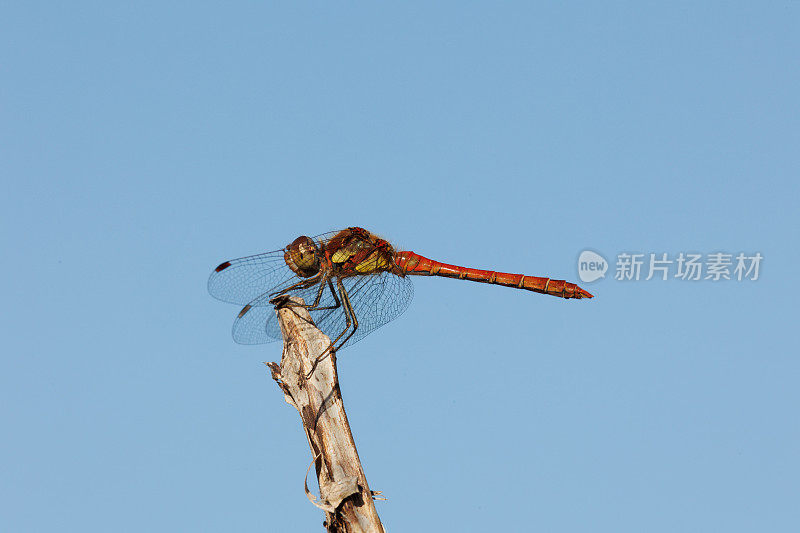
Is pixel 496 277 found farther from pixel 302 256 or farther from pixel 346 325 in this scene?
pixel 302 256

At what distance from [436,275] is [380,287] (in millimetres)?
1071

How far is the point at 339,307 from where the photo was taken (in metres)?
5.37

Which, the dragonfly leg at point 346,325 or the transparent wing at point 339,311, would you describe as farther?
the transparent wing at point 339,311

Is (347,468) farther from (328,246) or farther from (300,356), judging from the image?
(328,246)

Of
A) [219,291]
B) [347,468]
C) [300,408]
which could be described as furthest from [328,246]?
[347,468]

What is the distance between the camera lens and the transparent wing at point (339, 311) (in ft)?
17.1

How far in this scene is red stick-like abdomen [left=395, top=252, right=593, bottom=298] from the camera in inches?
257

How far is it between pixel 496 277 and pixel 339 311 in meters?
1.97

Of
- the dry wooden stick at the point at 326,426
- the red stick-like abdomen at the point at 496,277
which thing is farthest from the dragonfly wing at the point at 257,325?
the red stick-like abdomen at the point at 496,277

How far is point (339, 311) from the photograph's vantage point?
17.5 feet

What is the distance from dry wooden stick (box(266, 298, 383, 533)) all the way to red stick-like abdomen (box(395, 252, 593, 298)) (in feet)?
6.11

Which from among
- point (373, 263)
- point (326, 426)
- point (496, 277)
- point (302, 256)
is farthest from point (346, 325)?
point (496, 277)

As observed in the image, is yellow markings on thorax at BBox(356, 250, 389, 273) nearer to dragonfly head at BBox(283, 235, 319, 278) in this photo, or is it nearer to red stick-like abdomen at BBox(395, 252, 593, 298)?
dragonfly head at BBox(283, 235, 319, 278)

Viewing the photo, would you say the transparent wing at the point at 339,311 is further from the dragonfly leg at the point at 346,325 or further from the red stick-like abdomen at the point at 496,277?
the red stick-like abdomen at the point at 496,277
